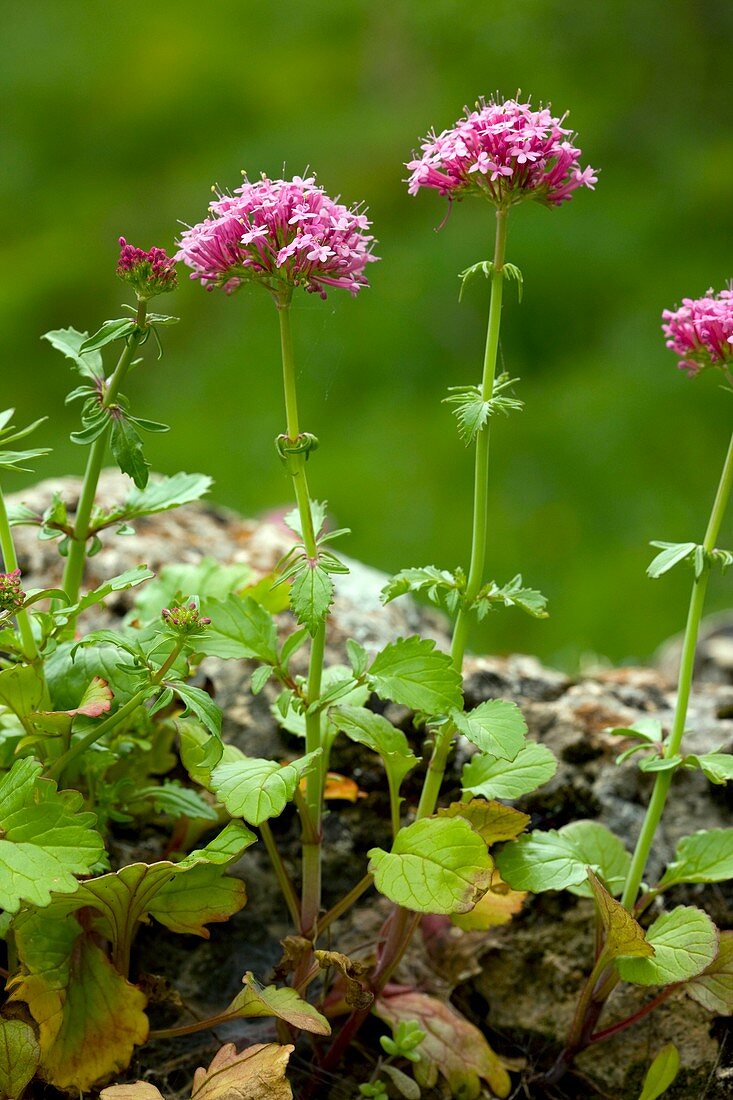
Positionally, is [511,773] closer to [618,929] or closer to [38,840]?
[618,929]

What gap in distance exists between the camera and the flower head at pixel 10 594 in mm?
1636

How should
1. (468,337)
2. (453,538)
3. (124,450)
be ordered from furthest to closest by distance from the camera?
(468,337) → (453,538) → (124,450)

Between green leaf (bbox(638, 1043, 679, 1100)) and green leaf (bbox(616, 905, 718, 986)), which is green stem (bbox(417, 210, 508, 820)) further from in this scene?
green leaf (bbox(638, 1043, 679, 1100))

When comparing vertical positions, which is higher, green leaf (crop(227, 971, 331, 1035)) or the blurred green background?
the blurred green background

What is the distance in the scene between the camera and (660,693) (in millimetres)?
2758

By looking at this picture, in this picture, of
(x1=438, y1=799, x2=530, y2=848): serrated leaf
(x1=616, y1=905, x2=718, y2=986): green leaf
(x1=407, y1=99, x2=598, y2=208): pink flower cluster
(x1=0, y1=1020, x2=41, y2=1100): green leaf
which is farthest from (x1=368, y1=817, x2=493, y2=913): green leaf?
(x1=407, y1=99, x2=598, y2=208): pink flower cluster

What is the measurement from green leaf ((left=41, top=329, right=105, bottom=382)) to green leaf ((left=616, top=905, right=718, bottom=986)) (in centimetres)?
135

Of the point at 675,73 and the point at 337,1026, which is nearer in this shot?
the point at 337,1026

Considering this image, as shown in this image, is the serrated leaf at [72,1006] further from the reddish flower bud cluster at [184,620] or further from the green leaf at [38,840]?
the reddish flower bud cluster at [184,620]

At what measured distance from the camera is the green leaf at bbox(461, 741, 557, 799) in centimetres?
184

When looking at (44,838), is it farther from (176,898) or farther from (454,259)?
(454,259)

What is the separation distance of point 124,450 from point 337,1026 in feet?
3.71

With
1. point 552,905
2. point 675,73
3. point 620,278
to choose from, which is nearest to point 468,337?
point 620,278

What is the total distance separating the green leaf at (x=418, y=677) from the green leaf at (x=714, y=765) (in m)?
0.43
